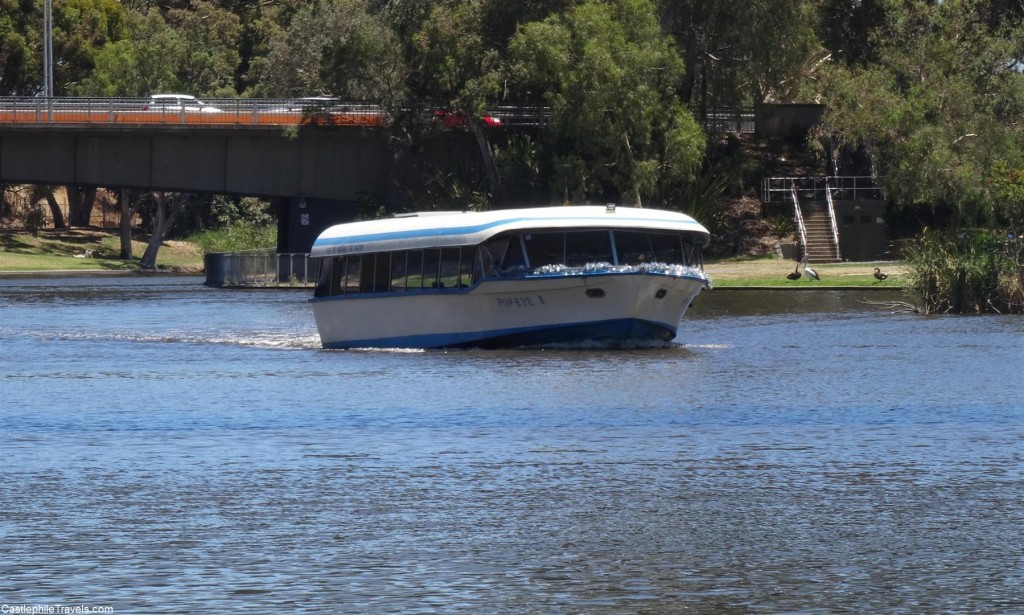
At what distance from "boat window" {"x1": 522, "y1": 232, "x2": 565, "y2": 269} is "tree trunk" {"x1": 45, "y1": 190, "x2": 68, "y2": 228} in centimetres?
8190

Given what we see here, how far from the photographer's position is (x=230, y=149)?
252 feet

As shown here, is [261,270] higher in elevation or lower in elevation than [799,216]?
lower

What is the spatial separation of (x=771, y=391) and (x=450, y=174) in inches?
1976

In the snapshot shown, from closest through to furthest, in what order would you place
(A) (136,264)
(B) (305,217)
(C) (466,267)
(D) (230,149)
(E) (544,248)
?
(E) (544,248) → (C) (466,267) → (D) (230,149) → (B) (305,217) → (A) (136,264)

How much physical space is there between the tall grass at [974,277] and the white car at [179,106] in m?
38.4

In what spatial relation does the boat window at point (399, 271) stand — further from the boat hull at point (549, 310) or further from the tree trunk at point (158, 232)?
the tree trunk at point (158, 232)

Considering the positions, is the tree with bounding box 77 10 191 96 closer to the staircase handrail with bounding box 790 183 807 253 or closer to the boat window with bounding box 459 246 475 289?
the staircase handrail with bounding box 790 183 807 253

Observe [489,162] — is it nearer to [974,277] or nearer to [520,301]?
[974,277]

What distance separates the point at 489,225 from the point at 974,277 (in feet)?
54.6

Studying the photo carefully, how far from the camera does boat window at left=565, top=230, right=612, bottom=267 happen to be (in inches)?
1383

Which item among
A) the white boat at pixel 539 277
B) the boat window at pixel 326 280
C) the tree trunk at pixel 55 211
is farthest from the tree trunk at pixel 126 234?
the white boat at pixel 539 277

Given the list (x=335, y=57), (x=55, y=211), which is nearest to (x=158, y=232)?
(x=55, y=211)

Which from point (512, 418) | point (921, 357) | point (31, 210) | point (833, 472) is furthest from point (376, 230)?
point (31, 210)

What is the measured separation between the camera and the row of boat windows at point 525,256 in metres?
35.2
